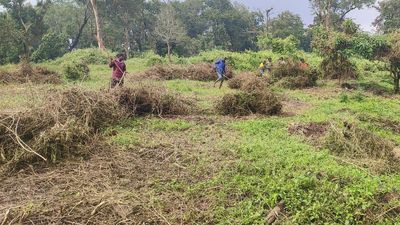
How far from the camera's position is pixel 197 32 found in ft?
196

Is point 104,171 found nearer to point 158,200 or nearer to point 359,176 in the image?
point 158,200

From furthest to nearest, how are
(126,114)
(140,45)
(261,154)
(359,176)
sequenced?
1. (140,45)
2. (126,114)
3. (261,154)
4. (359,176)

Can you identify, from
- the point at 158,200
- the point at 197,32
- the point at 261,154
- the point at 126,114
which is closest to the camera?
the point at 158,200

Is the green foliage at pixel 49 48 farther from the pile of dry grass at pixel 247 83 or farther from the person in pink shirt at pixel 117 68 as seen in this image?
the person in pink shirt at pixel 117 68

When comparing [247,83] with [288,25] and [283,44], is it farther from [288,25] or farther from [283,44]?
[288,25]

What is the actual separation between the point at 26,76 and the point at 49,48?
63.5 ft

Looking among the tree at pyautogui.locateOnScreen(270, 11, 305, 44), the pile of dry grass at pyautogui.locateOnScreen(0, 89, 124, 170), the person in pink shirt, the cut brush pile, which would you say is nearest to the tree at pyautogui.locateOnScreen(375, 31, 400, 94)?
the person in pink shirt

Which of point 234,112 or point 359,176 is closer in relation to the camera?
point 359,176

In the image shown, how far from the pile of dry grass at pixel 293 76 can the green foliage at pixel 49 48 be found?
22.2 meters

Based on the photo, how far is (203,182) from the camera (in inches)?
232

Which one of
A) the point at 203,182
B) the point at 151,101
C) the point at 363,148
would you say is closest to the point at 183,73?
the point at 151,101

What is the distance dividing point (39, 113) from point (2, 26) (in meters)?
21.9

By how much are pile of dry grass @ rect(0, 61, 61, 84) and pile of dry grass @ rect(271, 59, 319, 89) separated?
9.60m

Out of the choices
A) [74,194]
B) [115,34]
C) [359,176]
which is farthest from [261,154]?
[115,34]
